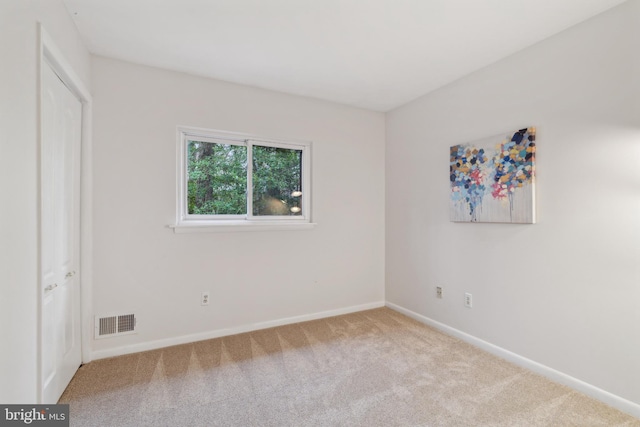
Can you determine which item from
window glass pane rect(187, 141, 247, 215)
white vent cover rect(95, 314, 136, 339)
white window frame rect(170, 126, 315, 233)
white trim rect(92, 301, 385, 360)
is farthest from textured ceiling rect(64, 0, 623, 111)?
white trim rect(92, 301, 385, 360)

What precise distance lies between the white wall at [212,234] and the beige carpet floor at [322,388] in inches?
15.5

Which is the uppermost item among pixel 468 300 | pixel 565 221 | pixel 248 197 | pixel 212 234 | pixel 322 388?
pixel 248 197

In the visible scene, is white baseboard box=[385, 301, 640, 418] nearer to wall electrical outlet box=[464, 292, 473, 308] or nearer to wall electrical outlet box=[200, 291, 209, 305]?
wall electrical outlet box=[464, 292, 473, 308]

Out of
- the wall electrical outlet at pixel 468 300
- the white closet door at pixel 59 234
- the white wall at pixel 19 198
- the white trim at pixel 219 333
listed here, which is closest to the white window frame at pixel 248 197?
the white closet door at pixel 59 234

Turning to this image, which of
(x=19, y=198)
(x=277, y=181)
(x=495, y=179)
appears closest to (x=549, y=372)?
(x=495, y=179)

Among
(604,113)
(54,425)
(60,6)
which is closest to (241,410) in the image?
(54,425)

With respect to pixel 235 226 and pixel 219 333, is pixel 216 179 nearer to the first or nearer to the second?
pixel 235 226

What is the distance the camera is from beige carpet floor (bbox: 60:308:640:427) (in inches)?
66.3

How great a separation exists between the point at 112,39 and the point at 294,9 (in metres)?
1.36

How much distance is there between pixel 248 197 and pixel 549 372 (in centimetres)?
281

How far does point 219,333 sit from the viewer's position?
9.02 ft

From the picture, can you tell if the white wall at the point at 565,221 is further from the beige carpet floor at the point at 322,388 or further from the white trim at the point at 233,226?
the white trim at the point at 233,226

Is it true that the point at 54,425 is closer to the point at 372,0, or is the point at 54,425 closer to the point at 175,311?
the point at 175,311

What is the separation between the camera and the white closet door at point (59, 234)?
1.61 metres
